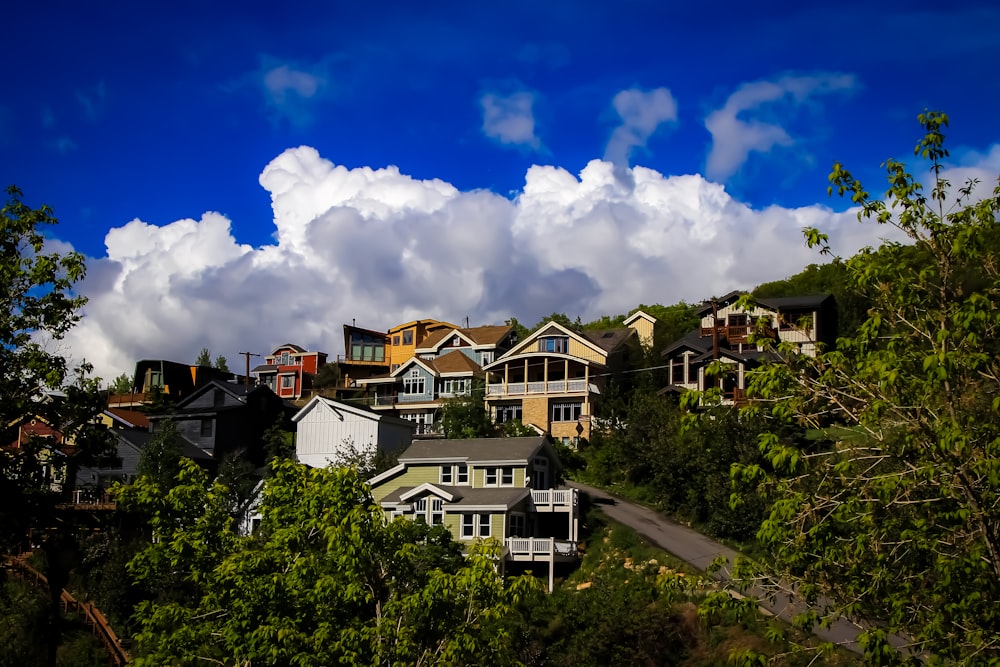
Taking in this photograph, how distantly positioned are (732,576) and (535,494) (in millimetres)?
30715

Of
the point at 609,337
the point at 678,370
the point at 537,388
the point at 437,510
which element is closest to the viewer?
the point at 437,510

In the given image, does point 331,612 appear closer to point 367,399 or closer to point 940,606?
point 940,606

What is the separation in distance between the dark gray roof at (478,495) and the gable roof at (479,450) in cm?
137

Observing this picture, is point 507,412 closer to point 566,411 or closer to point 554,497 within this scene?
point 566,411

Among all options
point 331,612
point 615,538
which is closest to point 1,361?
point 331,612

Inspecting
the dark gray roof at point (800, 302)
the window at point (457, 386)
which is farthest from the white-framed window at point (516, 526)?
the dark gray roof at point (800, 302)

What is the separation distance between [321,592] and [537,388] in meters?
45.0

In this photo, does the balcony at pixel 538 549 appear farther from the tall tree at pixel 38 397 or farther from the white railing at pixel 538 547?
the tall tree at pixel 38 397

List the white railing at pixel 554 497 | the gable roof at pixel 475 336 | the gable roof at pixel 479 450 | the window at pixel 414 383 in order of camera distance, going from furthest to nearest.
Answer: the gable roof at pixel 475 336
the window at pixel 414 383
the gable roof at pixel 479 450
the white railing at pixel 554 497

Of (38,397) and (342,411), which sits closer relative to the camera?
(38,397)

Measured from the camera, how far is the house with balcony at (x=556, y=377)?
5884 centimetres

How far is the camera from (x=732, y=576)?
37.4ft

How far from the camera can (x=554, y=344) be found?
6188 cm

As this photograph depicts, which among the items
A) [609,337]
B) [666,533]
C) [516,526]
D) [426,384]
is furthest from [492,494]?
[609,337]
